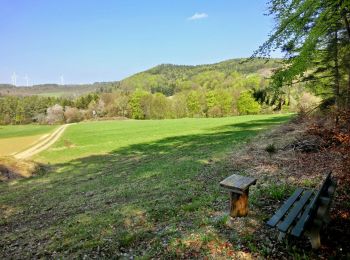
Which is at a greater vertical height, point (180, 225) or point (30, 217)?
point (180, 225)

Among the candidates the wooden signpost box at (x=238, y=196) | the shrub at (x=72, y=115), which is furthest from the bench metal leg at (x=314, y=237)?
the shrub at (x=72, y=115)

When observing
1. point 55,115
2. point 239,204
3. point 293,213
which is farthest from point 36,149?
point 55,115

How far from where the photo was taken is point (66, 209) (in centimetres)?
1402

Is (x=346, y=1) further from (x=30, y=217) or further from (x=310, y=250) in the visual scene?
(x=30, y=217)

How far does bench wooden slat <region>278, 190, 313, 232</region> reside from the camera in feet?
21.2

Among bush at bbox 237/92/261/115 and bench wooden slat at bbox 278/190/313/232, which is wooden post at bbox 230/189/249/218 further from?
bush at bbox 237/92/261/115

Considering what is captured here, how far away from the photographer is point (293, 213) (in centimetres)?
713

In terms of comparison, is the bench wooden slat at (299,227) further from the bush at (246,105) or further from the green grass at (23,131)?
the bush at (246,105)

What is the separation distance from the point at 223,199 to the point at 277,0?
893 cm

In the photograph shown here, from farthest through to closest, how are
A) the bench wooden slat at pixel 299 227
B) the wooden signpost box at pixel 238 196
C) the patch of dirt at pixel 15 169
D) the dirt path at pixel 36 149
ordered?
1. the dirt path at pixel 36 149
2. the patch of dirt at pixel 15 169
3. the wooden signpost box at pixel 238 196
4. the bench wooden slat at pixel 299 227

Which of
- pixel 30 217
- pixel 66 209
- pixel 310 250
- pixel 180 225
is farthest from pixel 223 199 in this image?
pixel 30 217

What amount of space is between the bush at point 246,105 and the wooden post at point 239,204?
347 feet

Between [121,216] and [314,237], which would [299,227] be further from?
[121,216]

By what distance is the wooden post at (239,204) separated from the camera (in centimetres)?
880
